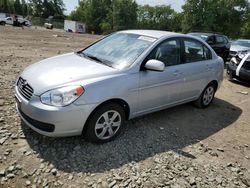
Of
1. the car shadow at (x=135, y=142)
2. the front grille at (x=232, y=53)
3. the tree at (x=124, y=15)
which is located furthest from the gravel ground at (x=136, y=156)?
the tree at (x=124, y=15)

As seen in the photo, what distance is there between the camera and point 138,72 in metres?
4.08

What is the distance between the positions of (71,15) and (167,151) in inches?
3422

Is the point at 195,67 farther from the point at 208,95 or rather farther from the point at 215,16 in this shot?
the point at 215,16

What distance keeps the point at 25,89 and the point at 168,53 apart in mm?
2465

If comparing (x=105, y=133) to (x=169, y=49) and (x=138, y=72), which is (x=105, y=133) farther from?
(x=169, y=49)

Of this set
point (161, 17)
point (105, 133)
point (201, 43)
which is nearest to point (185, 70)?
point (201, 43)

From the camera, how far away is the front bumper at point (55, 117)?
131 inches

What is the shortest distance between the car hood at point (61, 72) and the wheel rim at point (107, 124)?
1.93 ft

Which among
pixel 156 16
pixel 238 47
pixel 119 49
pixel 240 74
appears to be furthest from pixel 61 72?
pixel 156 16

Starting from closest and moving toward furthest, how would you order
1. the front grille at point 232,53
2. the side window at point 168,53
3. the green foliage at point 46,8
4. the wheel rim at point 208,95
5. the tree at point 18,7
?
1. the side window at point 168,53
2. the wheel rim at point 208,95
3. the front grille at point 232,53
4. the tree at point 18,7
5. the green foliage at point 46,8

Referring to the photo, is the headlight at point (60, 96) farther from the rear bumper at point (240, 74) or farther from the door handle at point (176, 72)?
the rear bumper at point (240, 74)

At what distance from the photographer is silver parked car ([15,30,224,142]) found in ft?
11.2

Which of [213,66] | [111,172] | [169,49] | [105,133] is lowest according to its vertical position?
[111,172]

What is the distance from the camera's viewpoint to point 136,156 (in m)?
3.77
